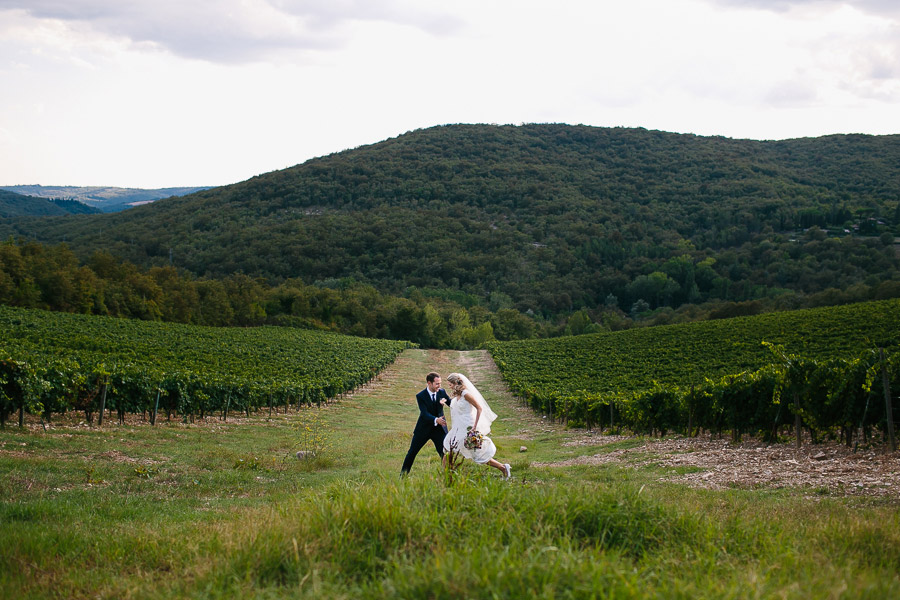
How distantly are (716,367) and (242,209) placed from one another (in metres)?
137

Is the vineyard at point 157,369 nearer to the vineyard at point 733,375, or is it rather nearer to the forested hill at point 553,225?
the vineyard at point 733,375

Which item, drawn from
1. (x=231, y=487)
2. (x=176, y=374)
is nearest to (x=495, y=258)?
(x=176, y=374)

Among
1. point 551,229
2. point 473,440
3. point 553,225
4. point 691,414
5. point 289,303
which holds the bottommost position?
point 289,303

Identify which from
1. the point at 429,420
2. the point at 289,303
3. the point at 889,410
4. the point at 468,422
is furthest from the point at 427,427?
the point at 289,303

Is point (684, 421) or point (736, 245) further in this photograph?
point (736, 245)

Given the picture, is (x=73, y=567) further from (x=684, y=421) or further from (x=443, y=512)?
(x=684, y=421)

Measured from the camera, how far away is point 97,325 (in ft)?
149

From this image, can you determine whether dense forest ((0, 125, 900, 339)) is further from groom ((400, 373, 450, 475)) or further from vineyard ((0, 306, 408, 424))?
groom ((400, 373, 450, 475))

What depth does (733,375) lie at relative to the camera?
15719 millimetres

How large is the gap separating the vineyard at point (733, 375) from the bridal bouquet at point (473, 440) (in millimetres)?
6769

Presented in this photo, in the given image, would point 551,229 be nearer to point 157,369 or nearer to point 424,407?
point 157,369

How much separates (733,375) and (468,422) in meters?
10.3

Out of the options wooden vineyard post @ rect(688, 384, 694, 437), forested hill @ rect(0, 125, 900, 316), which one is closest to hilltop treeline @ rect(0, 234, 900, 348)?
forested hill @ rect(0, 125, 900, 316)

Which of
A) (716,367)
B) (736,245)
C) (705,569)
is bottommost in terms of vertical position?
(716,367)
